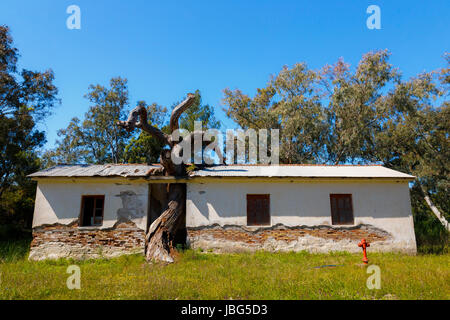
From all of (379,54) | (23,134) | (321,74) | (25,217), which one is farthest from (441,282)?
(25,217)

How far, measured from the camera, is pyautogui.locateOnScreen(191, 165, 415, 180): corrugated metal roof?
1025 centimetres

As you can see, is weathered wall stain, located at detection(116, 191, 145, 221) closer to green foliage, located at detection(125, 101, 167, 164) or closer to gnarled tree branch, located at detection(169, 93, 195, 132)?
gnarled tree branch, located at detection(169, 93, 195, 132)

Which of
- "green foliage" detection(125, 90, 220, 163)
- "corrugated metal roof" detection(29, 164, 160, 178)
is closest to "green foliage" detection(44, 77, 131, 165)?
"green foliage" detection(125, 90, 220, 163)

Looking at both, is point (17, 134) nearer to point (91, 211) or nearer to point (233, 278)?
point (91, 211)

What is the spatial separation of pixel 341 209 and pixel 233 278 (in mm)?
5828

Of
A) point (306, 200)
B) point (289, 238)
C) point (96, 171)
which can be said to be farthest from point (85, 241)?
point (306, 200)

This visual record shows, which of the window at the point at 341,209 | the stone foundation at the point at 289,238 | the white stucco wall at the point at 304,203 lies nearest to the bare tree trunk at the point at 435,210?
the white stucco wall at the point at 304,203

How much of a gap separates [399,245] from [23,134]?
21.2 meters

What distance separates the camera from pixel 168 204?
33.2ft

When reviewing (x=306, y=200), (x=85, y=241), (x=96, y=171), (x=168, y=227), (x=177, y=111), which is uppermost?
(x=177, y=111)

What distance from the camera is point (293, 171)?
36.6 feet

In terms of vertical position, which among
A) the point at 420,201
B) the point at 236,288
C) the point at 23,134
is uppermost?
the point at 23,134

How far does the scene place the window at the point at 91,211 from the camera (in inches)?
388

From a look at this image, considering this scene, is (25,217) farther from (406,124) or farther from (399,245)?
(406,124)
